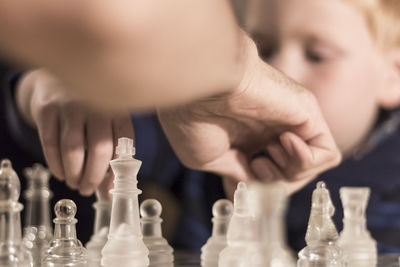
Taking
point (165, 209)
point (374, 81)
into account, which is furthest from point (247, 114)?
point (165, 209)

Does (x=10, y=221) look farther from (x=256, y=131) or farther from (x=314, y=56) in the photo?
(x=314, y=56)

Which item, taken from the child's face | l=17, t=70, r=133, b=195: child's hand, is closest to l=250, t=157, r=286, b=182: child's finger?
l=17, t=70, r=133, b=195: child's hand

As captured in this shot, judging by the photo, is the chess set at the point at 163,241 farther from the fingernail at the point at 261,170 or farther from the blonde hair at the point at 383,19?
the blonde hair at the point at 383,19

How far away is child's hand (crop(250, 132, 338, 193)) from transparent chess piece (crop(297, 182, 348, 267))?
0.41 ft

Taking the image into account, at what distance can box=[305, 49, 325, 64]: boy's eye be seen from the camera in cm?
139

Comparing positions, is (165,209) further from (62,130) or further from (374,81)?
(62,130)

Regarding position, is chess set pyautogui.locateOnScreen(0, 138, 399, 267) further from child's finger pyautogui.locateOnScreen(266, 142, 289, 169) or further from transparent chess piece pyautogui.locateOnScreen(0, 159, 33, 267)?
child's finger pyautogui.locateOnScreen(266, 142, 289, 169)

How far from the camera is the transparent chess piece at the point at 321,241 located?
2.08ft

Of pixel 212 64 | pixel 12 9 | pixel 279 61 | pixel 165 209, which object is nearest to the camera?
pixel 12 9

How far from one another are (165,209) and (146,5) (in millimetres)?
1620

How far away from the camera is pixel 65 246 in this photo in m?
0.66

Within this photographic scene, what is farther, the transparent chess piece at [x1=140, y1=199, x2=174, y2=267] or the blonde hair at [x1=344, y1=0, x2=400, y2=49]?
the blonde hair at [x1=344, y1=0, x2=400, y2=49]

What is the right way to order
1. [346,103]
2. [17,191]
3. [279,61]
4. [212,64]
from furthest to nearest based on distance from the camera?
[346,103] < [279,61] < [17,191] < [212,64]

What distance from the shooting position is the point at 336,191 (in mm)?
1633
